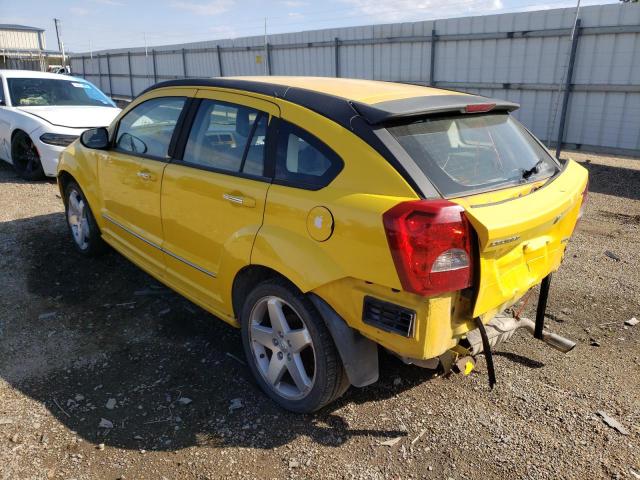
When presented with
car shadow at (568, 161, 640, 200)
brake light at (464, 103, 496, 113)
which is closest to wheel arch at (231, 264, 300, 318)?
brake light at (464, 103, 496, 113)

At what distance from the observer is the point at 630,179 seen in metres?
8.74

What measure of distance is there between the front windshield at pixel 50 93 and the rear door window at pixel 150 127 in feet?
18.1

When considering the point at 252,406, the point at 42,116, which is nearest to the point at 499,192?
the point at 252,406

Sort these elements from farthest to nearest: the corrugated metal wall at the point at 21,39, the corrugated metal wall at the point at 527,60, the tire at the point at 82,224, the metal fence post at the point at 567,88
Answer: the corrugated metal wall at the point at 21,39 < the metal fence post at the point at 567,88 < the corrugated metal wall at the point at 527,60 < the tire at the point at 82,224

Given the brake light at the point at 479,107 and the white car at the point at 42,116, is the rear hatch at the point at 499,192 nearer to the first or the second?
the brake light at the point at 479,107

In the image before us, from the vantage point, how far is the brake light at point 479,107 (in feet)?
9.09

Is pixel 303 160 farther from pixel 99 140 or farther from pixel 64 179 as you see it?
pixel 64 179

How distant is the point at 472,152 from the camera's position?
8.82 feet

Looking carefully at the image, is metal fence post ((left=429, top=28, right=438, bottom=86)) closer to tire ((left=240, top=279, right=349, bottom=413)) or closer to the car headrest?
the car headrest

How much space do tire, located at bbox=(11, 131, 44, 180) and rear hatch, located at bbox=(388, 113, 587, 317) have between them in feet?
24.1

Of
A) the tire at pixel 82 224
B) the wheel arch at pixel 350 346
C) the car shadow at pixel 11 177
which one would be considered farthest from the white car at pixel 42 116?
the wheel arch at pixel 350 346

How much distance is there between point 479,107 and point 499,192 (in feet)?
1.88

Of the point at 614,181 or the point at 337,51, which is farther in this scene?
the point at 337,51

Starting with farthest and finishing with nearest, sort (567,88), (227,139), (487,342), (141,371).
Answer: (567,88) < (141,371) < (227,139) < (487,342)
